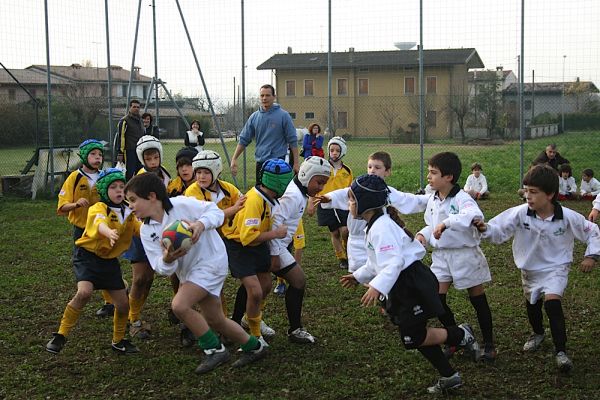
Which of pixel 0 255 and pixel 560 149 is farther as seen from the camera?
pixel 560 149

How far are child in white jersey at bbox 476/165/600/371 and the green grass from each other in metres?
0.48

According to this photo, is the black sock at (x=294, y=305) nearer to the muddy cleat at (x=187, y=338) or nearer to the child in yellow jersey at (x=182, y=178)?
the muddy cleat at (x=187, y=338)

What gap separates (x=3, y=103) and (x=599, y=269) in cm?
1625

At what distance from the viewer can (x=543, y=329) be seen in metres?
6.18

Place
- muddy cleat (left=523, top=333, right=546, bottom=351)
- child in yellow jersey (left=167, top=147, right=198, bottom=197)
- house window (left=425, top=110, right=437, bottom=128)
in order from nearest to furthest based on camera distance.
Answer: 1. muddy cleat (left=523, top=333, right=546, bottom=351)
2. child in yellow jersey (left=167, top=147, right=198, bottom=197)
3. house window (left=425, top=110, right=437, bottom=128)

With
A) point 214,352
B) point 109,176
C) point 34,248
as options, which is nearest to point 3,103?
point 34,248

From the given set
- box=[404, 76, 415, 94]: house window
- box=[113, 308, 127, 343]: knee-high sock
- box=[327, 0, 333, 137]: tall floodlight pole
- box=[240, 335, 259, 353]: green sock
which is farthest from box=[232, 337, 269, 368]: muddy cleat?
box=[404, 76, 415, 94]: house window

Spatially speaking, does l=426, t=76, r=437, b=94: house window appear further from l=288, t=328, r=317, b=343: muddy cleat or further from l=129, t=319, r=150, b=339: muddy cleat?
l=129, t=319, r=150, b=339: muddy cleat

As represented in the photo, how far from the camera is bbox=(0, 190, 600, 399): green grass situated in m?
5.29

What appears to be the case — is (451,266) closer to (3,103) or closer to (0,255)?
(0,255)

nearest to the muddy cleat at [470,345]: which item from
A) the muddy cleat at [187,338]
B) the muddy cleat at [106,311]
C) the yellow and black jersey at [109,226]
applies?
the muddy cleat at [187,338]

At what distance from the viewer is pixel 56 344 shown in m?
6.02

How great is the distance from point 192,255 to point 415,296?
5.70ft

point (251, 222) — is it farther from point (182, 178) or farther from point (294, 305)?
point (182, 178)
